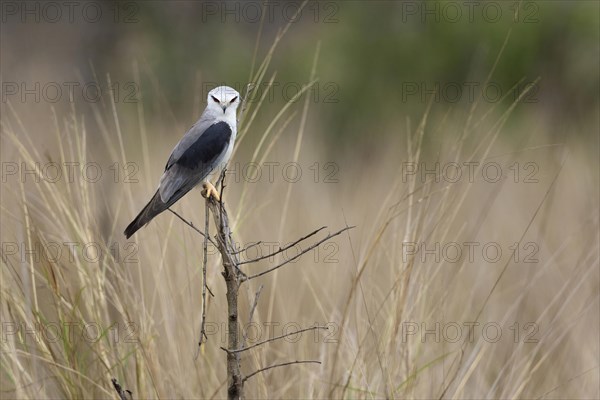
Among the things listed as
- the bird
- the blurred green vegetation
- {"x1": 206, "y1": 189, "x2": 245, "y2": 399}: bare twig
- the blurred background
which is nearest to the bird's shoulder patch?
the bird

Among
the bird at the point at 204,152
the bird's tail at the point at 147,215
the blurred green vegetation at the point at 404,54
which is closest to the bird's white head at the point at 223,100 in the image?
the bird at the point at 204,152

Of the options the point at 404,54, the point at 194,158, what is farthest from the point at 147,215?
the point at 404,54

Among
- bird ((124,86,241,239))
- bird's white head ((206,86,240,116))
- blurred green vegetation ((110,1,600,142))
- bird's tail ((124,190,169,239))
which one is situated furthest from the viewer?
blurred green vegetation ((110,1,600,142))

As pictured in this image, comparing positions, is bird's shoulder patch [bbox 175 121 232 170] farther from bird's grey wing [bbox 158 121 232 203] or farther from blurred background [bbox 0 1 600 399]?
blurred background [bbox 0 1 600 399]

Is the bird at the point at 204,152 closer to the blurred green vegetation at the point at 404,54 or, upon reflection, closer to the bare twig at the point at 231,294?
the bare twig at the point at 231,294

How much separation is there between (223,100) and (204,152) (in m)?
0.22

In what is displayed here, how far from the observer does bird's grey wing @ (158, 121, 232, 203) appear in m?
2.94

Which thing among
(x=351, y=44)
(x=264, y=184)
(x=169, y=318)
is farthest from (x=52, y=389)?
(x=351, y=44)

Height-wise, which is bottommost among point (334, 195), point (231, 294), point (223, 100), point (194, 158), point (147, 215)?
point (231, 294)

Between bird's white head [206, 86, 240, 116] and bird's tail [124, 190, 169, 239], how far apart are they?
0.46 metres

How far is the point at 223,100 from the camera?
3086mm

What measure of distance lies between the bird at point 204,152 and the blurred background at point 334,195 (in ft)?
0.50

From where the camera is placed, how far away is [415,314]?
3.33m

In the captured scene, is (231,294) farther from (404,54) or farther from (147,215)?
(404,54)
